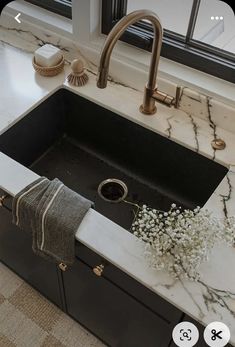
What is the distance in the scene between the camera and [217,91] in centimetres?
119

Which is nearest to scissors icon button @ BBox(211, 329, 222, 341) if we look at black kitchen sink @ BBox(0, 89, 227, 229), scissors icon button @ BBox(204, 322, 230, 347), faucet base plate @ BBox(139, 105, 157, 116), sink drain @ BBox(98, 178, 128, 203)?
scissors icon button @ BBox(204, 322, 230, 347)

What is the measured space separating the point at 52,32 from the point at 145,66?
40 cm

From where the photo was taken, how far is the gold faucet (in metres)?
0.94

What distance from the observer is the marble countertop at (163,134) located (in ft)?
2.88

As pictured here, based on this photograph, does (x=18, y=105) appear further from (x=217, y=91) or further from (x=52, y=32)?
(x=217, y=91)

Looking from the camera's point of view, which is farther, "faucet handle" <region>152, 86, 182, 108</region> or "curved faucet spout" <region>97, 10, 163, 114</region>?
"faucet handle" <region>152, 86, 182, 108</region>

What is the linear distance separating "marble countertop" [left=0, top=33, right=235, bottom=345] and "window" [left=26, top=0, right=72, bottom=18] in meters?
0.19

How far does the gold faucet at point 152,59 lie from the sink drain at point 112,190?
0.27 meters

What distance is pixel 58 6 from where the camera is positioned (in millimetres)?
1416

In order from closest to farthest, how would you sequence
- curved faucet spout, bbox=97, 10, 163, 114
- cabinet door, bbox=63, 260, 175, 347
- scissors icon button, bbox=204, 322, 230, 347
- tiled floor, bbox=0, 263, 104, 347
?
1. scissors icon button, bbox=204, 322, 230, 347
2. curved faucet spout, bbox=97, 10, 163, 114
3. cabinet door, bbox=63, 260, 175, 347
4. tiled floor, bbox=0, 263, 104, 347

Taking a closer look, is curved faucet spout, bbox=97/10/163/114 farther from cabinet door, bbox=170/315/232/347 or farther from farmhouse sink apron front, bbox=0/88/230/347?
cabinet door, bbox=170/315/232/347

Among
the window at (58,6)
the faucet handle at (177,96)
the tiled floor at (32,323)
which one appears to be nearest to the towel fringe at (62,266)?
the tiled floor at (32,323)

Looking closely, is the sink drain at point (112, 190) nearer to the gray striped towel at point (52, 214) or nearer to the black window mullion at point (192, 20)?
the gray striped towel at point (52, 214)

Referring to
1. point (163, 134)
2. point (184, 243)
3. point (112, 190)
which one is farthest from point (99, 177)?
point (184, 243)
